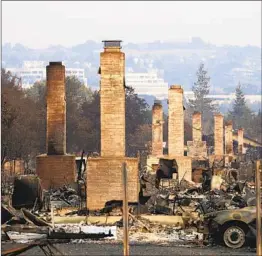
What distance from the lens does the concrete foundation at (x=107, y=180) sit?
22031mm

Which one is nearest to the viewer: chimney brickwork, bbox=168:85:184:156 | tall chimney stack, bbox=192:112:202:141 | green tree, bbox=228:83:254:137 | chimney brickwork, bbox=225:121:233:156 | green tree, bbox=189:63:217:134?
chimney brickwork, bbox=168:85:184:156

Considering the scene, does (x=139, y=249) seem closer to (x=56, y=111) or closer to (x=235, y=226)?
(x=235, y=226)

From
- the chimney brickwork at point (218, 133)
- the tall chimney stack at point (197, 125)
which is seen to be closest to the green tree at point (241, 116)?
the chimney brickwork at point (218, 133)

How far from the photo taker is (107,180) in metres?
22.1

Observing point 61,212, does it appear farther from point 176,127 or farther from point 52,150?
point 176,127

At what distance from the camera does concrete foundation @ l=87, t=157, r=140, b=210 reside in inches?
867

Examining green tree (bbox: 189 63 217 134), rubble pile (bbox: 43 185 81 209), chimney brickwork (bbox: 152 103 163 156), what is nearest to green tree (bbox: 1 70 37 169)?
chimney brickwork (bbox: 152 103 163 156)

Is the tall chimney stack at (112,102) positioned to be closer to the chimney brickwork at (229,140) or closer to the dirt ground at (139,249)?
the dirt ground at (139,249)

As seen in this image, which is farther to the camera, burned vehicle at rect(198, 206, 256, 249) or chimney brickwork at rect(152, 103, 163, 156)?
chimney brickwork at rect(152, 103, 163, 156)

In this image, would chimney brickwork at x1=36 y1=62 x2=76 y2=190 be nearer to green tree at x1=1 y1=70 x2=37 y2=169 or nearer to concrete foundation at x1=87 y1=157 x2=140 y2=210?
concrete foundation at x1=87 y1=157 x2=140 y2=210

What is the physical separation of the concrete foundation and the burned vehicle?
4.59 m

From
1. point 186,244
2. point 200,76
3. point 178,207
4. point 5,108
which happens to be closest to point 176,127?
point 5,108

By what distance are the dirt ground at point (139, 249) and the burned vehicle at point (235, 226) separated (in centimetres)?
18

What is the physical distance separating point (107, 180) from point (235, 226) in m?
5.22
